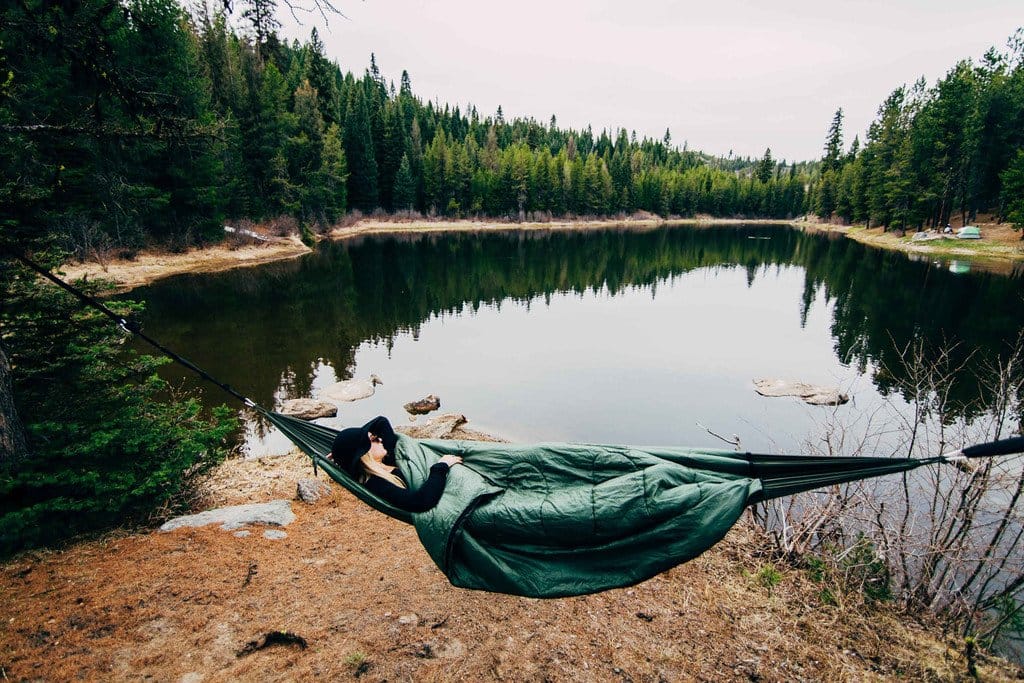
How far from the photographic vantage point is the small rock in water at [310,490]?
5410 mm

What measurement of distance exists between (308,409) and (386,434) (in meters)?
5.65

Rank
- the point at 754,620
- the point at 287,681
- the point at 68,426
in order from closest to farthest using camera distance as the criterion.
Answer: the point at 287,681, the point at 754,620, the point at 68,426

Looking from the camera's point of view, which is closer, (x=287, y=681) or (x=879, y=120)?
(x=287, y=681)

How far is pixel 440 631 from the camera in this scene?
3.37m

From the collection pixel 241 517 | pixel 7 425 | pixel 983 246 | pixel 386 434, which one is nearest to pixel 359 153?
pixel 241 517

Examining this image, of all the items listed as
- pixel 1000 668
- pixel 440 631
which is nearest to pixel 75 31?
pixel 440 631

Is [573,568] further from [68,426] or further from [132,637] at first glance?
[68,426]

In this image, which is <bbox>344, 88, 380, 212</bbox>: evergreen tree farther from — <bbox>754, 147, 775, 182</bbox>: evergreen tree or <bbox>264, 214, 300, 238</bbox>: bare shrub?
<bbox>754, 147, 775, 182</bbox>: evergreen tree

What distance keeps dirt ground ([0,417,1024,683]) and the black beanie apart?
3.23 ft

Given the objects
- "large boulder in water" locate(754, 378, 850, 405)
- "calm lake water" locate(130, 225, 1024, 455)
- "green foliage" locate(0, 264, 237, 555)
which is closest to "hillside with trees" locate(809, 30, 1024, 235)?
"calm lake water" locate(130, 225, 1024, 455)

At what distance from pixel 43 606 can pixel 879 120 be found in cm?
6435

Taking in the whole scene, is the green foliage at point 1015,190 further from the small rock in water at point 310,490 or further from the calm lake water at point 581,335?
the small rock in water at point 310,490

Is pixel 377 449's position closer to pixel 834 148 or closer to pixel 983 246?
pixel 983 246

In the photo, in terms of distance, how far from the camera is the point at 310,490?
5504 millimetres
